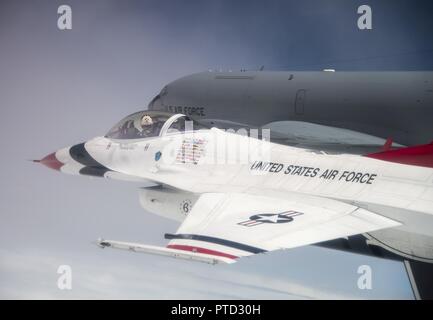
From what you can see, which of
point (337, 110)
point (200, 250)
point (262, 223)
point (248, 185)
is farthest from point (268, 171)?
point (337, 110)

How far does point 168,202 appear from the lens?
3682 mm

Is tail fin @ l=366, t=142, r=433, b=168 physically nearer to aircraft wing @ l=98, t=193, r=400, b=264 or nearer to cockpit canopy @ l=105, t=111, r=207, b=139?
aircraft wing @ l=98, t=193, r=400, b=264

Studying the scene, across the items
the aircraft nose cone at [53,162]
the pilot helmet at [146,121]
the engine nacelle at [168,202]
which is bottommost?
the engine nacelle at [168,202]

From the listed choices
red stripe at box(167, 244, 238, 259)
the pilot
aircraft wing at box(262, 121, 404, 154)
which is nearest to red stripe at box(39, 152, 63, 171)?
the pilot

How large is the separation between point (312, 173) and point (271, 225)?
747 millimetres

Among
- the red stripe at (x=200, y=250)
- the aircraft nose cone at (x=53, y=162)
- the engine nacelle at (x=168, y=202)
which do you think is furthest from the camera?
the aircraft nose cone at (x=53, y=162)

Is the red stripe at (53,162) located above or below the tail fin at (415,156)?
above

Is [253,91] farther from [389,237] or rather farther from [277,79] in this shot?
[389,237]

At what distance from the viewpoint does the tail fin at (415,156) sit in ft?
10.1

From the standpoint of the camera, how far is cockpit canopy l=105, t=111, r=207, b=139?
3.96m

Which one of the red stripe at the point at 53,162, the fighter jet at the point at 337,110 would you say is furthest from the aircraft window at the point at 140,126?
the fighter jet at the point at 337,110

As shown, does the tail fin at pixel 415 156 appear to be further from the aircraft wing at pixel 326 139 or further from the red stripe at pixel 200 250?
the red stripe at pixel 200 250

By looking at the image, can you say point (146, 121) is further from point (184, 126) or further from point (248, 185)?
point (248, 185)
